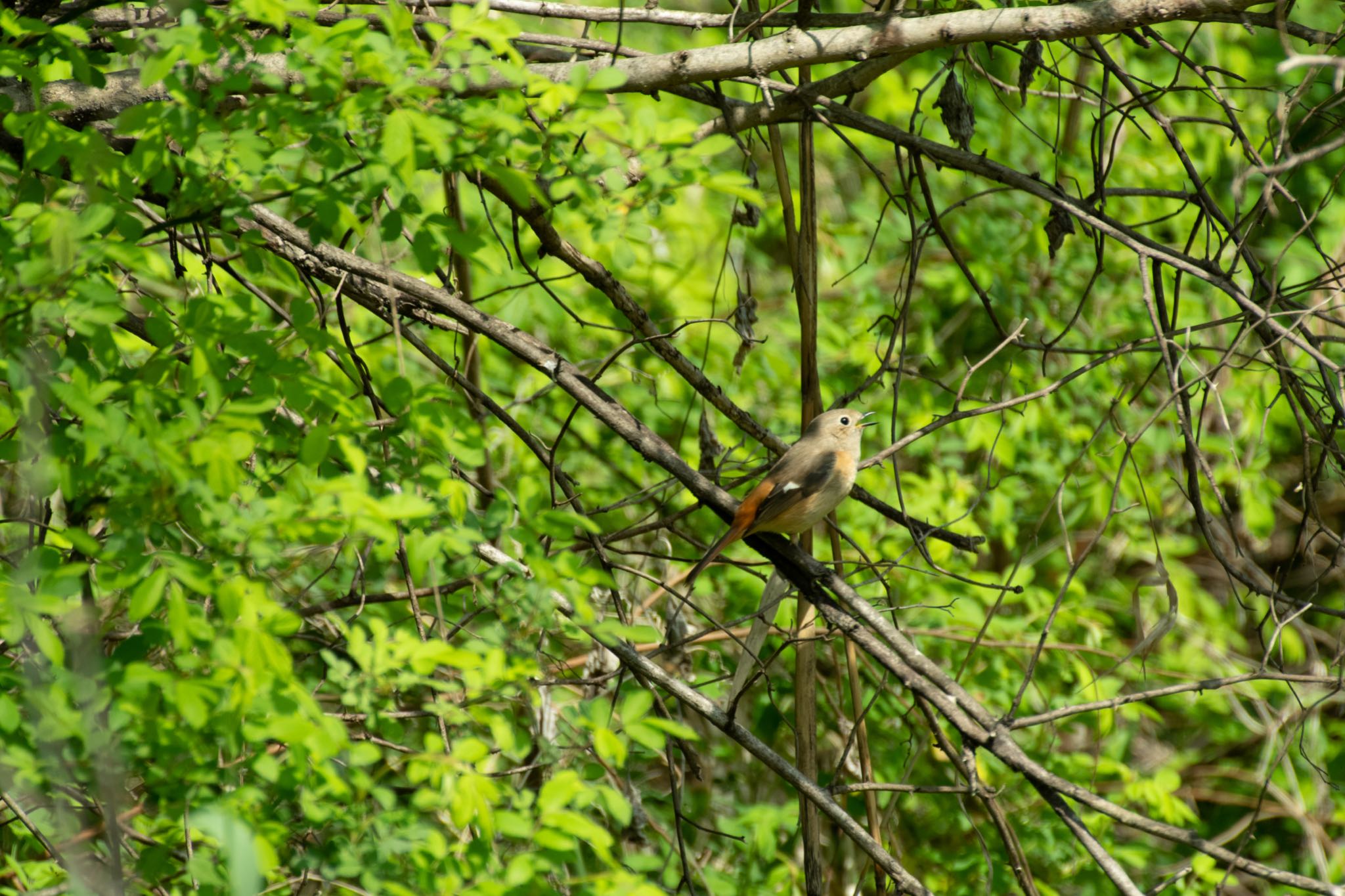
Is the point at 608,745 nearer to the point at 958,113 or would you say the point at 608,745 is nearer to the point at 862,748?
the point at 862,748

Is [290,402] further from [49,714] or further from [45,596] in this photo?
[49,714]

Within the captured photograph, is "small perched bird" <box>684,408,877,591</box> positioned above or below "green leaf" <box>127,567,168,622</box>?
below

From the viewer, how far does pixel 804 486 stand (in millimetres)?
4469

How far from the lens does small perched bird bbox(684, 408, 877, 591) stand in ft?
14.1

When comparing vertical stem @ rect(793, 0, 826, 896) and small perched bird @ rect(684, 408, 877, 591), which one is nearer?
vertical stem @ rect(793, 0, 826, 896)

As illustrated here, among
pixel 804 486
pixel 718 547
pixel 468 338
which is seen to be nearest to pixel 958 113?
pixel 804 486

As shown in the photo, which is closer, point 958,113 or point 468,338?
point 958,113

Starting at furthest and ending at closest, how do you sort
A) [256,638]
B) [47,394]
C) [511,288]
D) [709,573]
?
[709,573] → [511,288] → [47,394] → [256,638]

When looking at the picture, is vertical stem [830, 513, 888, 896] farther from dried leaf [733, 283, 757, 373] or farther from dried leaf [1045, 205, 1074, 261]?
dried leaf [1045, 205, 1074, 261]

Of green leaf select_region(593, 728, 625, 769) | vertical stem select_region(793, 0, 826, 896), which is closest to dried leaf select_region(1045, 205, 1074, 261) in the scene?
vertical stem select_region(793, 0, 826, 896)

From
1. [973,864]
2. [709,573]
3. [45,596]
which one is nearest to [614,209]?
[45,596]

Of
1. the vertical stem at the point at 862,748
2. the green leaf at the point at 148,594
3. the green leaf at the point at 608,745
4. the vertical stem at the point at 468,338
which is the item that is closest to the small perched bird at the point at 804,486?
the vertical stem at the point at 862,748

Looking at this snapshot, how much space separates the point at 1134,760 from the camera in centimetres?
983

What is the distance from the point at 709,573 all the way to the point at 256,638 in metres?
4.02
